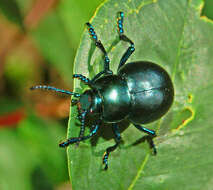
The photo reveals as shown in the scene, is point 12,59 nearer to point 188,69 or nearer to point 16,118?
point 16,118

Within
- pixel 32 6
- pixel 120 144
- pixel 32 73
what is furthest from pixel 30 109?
pixel 120 144

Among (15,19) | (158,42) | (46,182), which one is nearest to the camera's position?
(158,42)

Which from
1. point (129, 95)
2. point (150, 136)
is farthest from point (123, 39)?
point (150, 136)

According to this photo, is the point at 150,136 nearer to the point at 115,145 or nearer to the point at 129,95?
the point at 115,145

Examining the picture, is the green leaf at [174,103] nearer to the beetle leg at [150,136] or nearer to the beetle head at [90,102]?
the beetle leg at [150,136]

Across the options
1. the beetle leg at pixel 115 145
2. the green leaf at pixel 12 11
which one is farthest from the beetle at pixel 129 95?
the green leaf at pixel 12 11
